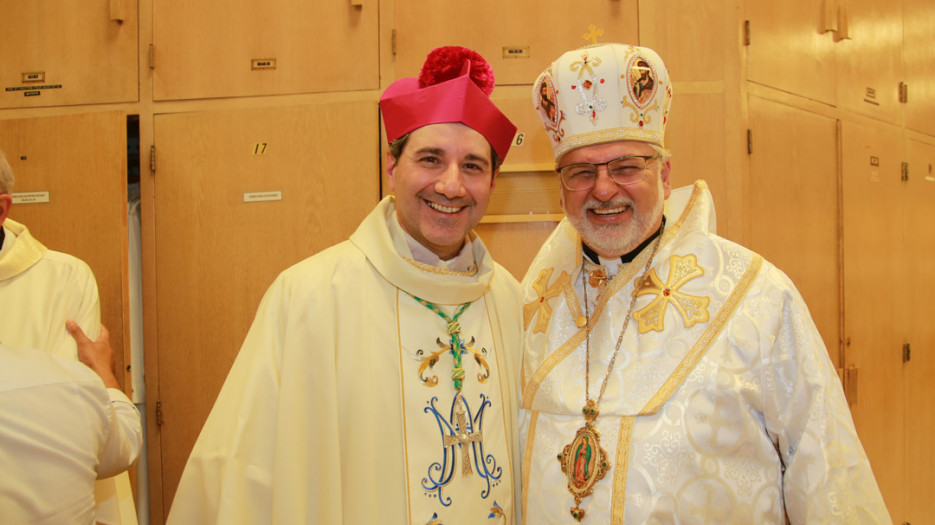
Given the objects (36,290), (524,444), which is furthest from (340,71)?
(524,444)

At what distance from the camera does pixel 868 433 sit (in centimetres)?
410

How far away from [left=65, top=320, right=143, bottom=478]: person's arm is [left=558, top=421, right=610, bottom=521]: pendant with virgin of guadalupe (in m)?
1.12

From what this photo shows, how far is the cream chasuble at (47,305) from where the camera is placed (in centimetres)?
240

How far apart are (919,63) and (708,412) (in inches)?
174

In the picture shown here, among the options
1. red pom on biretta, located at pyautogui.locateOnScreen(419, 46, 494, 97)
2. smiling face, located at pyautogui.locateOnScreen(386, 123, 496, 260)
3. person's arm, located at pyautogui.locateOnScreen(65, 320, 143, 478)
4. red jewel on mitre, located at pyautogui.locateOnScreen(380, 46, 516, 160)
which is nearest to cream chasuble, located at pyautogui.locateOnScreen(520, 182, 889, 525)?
smiling face, located at pyautogui.locateOnScreen(386, 123, 496, 260)

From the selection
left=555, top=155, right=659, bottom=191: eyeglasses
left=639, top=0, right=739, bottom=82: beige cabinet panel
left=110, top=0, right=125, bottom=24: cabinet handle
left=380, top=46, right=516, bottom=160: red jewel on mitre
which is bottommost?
left=555, top=155, right=659, bottom=191: eyeglasses

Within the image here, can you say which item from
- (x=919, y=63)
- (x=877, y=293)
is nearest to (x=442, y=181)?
(x=877, y=293)

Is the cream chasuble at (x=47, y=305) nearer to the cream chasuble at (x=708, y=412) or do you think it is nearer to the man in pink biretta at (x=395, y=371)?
the man in pink biretta at (x=395, y=371)

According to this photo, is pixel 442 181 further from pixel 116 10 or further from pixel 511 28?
pixel 116 10

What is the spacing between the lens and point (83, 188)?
3473mm

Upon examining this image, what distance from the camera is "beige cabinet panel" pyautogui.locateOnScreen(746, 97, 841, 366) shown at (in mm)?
3527

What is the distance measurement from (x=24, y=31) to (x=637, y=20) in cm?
339

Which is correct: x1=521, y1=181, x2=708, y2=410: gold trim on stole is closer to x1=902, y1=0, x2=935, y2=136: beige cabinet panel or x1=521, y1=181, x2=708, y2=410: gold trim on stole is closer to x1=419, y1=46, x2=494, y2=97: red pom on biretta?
x1=419, y1=46, x2=494, y2=97: red pom on biretta

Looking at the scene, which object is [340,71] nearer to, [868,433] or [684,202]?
[684,202]
